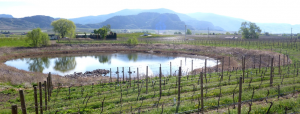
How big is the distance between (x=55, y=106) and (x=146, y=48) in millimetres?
53385

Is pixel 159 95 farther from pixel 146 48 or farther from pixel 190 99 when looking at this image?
pixel 146 48

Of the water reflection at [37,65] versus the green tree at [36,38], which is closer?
the water reflection at [37,65]

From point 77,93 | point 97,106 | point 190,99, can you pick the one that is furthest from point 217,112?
point 77,93

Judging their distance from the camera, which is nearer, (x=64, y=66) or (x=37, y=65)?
(x=64, y=66)

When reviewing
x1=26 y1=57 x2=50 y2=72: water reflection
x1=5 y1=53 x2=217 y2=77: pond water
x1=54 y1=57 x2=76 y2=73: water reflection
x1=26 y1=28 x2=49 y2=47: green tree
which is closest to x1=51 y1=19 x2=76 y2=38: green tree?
x1=26 y1=28 x2=49 y2=47: green tree

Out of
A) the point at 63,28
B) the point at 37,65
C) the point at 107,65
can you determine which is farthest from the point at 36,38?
the point at 107,65

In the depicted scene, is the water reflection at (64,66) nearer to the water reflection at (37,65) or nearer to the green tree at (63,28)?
the water reflection at (37,65)

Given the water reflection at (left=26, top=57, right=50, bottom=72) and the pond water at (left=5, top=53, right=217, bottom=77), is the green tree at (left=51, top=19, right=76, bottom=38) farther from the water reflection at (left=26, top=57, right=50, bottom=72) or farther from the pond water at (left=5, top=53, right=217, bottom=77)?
the water reflection at (left=26, top=57, right=50, bottom=72)

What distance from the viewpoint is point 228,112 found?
9.74m

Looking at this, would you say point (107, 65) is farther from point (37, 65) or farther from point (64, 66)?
point (37, 65)

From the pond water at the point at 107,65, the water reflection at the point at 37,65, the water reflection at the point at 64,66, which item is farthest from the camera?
the water reflection at the point at 64,66

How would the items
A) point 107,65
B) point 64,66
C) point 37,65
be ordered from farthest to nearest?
point 37,65 → point 64,66 → point 107,65

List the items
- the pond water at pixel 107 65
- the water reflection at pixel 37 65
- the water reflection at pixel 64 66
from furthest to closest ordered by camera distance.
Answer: the water reflection at pixel 64 66
the water reflection at pixel 37 65
the pond water at pixel 107 65

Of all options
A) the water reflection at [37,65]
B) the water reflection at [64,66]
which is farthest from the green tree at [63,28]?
the water reflection at [64,66]
